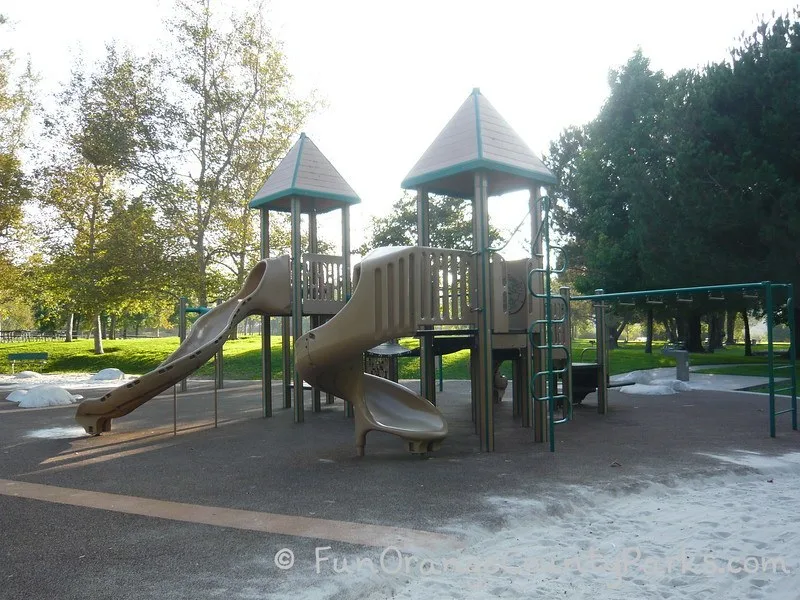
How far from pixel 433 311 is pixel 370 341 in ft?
2.82

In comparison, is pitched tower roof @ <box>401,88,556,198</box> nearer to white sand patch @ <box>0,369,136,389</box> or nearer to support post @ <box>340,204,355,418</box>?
support post @ <box>340,204,355,418</box>

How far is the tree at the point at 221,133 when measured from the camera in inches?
885

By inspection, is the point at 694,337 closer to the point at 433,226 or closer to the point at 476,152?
the point at 433,226

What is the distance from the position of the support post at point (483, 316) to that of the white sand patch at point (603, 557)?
219 cm

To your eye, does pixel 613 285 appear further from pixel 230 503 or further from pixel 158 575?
pixel 158 575

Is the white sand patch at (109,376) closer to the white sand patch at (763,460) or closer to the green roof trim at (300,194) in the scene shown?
the green roof trim at (300,194)

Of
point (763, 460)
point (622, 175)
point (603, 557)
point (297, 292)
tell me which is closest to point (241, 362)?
point (297, 292)

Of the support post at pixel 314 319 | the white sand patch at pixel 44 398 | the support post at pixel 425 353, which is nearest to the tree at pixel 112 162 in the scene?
the white sand patch at pixel 44 398

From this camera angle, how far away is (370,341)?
720cm

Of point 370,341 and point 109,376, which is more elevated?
point 370,341

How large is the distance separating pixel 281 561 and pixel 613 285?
21631 millimetres

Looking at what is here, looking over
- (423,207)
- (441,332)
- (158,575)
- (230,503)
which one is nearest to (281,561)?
(158,575)

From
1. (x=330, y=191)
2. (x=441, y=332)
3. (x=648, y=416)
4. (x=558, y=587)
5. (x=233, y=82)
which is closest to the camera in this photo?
(x=558, y=587)

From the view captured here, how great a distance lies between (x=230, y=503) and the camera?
535 centimetres
